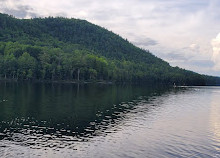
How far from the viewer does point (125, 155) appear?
41062mm

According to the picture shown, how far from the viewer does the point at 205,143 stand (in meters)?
51.0

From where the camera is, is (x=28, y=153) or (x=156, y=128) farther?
(x=156, y=128)

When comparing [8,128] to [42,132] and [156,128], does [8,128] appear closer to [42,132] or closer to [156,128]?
[42,132]

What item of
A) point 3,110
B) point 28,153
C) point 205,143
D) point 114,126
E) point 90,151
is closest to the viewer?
point 28,153

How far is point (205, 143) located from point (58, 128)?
3170 cm

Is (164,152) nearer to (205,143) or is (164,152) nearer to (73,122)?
(205,143)

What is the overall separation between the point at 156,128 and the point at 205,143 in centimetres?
1433

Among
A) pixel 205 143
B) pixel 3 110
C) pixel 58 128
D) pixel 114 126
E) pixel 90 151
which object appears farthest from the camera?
pixel 3 110

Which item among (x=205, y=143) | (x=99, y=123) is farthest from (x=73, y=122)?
(x=205, y=143)

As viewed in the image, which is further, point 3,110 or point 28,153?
point 3,110

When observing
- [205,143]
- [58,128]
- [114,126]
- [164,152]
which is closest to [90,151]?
[164,152]

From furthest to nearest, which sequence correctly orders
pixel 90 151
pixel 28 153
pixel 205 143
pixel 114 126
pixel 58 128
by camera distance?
pixel 114 126 < pixel 58 128 < pixel 205 143 < pixel 90 151 < pixel 28 153

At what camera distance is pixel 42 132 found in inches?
2064

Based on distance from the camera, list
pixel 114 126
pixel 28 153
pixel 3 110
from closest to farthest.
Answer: pixel 28 153 → pixel 114 126 → pixel 3 110
